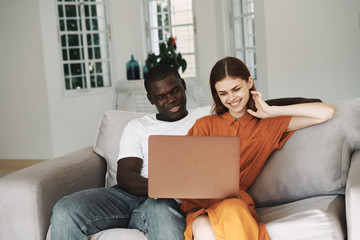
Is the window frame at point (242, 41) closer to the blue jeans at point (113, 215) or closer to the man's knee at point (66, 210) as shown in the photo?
the blue jeans at point (113, 215)

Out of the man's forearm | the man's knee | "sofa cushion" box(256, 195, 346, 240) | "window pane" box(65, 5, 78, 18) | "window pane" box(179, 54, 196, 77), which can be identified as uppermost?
"window pane" box(65, 5, 78, 18)

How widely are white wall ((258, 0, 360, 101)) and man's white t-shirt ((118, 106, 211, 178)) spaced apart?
2.24 metres

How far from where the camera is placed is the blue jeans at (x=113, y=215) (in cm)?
166

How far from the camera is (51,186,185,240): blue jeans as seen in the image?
1.66m

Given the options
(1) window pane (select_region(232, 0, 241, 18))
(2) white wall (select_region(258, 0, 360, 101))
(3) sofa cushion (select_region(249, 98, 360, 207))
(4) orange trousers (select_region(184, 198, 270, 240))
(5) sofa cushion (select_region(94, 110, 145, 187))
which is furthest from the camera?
(1) window pane (select_region(232, 0, 241, 18))

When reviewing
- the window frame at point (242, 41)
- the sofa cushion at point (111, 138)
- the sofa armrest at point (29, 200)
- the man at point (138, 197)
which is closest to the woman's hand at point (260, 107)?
the man at point (138, 197)

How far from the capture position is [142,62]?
5.57 metres

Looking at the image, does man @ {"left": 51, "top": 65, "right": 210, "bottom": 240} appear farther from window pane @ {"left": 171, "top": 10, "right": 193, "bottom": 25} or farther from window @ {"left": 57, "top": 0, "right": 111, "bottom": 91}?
window pane @ {"left": 171, "top": 10, "right": 193, "bottom": 25}

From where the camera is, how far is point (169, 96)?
209 centimetres

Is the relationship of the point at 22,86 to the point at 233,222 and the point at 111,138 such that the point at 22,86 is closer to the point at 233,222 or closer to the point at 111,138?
the point at 111,138

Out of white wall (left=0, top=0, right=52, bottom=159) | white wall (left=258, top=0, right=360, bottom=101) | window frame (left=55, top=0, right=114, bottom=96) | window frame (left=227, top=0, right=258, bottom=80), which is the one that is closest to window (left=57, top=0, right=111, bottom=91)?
window frame (left=55, top=0, right=114, bottom=96)

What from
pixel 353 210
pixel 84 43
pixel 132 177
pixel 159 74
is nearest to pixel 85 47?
pixel 84 43

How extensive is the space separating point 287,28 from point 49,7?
265cm

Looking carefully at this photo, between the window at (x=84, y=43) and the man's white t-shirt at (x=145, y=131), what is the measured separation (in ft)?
11.0
